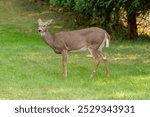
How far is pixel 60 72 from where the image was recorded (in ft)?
45.5

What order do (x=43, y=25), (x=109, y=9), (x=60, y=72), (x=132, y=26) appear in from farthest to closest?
(x=132, y=26) < (x=109, y=9) < (x=60, y=72) < (x=43, y=25)

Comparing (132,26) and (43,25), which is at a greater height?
(43,25)

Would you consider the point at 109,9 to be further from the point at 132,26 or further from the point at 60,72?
the point at 60,72

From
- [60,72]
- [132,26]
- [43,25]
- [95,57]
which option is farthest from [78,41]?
[132,26]

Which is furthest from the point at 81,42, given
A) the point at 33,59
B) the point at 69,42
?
the point at 33,59

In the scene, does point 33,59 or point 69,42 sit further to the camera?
point 33,59

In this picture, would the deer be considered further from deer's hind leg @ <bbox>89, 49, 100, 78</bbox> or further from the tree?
the tree

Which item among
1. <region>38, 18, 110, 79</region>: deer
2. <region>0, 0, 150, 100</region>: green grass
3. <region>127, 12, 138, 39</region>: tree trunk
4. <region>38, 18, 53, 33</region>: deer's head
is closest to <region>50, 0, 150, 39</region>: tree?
<region>127, 12, 138, 39</region>: tree trunk

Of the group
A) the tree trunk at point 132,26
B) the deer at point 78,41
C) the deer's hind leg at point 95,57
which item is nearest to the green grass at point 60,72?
the deer's hind leg at point 95,57

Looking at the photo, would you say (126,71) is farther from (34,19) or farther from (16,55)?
(34,19)

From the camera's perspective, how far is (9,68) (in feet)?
47.2

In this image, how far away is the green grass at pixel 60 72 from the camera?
11.3m

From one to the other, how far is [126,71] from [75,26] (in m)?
10.2

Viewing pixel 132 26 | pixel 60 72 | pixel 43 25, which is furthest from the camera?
pixel 132 26
